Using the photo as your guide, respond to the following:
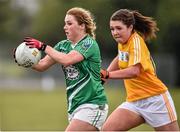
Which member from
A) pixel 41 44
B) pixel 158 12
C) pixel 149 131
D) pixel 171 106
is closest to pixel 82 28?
pixel 41 44

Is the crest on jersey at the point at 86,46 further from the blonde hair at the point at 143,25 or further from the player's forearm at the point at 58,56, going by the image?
the blonde hair at the point at 143,25

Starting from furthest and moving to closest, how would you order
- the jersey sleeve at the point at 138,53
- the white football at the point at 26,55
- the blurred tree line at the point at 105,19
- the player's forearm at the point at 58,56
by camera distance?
the blurred tree line at the point at 105,19 < the jersey sleeve at the point at 138,53 < the white football at the point at 26,55 < the player's forearm at the point at 58,56

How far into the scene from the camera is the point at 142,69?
8.36 meters

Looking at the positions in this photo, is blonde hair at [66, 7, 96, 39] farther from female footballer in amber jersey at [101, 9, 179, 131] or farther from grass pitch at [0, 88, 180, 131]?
grass pitch at [0, 88, 180, 131]

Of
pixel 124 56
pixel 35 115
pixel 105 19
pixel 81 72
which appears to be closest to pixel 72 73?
pixel 81 72

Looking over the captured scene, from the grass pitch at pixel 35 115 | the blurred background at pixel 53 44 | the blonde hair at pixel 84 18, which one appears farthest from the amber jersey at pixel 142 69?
the blurred background at pixel 53 44

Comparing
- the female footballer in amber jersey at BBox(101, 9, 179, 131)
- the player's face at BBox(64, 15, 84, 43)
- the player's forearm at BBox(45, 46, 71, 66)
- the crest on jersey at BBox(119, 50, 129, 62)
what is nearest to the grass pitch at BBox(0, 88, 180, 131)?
the female footballer in amber jersey at BBox(101, 9, 179, 131)

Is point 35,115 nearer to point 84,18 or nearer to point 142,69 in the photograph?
point 142,69

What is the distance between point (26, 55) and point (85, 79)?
726 millimetres

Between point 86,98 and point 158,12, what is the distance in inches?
1097

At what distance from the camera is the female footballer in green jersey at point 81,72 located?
7.79 metres

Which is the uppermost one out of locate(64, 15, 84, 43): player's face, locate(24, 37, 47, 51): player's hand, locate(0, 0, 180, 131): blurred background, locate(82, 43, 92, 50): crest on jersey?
locate(64, 15, 84, 43): player's face

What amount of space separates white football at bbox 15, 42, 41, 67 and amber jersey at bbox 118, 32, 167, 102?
1.01m

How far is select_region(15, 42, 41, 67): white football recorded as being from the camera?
8086 millimetres
